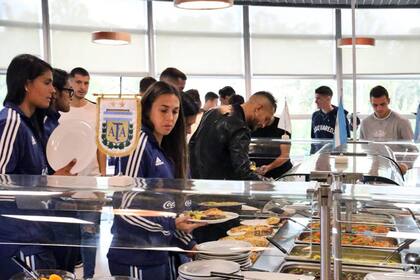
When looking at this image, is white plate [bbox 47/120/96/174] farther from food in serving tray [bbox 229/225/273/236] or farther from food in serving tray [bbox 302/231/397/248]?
food in serving tray [bbox 302/231/397/248]

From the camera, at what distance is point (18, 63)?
2762 millimetres

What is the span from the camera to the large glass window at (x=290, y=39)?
9.91 metres

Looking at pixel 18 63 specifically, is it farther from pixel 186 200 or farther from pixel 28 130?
pixel 186 200

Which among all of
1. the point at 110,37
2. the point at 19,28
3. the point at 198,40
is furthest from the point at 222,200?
the point at 198,40

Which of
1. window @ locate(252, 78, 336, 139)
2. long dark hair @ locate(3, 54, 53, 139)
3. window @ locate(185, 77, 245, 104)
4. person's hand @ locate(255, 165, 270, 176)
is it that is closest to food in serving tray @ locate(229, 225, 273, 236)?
long dark hair @ locate(3, 54, 53, 139)

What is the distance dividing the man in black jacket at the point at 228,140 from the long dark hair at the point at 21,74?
125 centimetres

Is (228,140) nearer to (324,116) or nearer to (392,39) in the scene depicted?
(324,116)

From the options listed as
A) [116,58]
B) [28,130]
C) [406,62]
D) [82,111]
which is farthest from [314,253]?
[406,62]

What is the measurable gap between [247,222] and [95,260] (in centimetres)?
79

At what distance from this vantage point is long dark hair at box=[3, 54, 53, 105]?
2699 mm

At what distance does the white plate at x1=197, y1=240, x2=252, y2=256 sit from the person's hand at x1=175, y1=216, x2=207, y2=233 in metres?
0.15

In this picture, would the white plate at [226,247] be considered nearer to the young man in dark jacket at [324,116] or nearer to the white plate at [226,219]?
the white plate at [226,219]

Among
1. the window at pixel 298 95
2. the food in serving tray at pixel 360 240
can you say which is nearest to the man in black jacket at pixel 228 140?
the food in serving tray at pixel 360 240

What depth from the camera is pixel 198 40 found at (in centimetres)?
966
